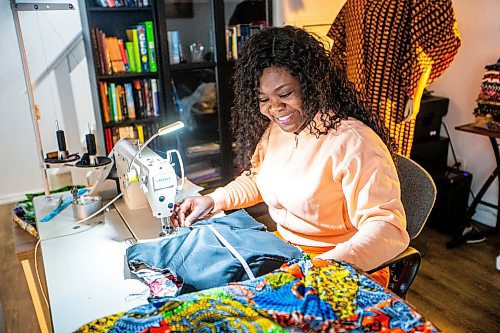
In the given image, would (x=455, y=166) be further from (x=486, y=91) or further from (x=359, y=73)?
(x=359, y=73)

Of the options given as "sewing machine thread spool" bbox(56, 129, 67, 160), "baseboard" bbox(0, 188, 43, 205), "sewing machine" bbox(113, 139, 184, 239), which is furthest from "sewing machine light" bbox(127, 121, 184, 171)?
"baseboard" bbox(0, 188, 43, 205)

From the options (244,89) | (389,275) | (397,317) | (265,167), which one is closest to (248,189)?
(265,167)

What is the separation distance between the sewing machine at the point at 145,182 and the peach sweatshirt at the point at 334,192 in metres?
0.21

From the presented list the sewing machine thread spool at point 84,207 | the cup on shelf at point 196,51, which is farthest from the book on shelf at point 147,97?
the sewing machine thread spool at point 84,207

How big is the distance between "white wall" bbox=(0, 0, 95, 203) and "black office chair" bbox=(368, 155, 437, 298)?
9.70 feet

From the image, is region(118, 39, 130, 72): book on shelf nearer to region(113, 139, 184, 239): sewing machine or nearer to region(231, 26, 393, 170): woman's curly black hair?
region(113, 139, 184, 239): sewing machine

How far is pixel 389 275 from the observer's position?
1307 millimetres

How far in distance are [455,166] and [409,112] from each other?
1005 millimetres

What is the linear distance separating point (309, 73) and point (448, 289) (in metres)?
1.64

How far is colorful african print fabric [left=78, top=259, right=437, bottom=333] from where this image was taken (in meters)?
0.73

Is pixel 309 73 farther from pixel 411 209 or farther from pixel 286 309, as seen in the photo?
pixel 286 309

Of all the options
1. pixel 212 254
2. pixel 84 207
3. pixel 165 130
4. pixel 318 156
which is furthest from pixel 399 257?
pixel 84 207

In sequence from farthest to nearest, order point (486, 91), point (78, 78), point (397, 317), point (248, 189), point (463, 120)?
point (78, 78)
point (463, 120)
point (486, 91)
point (248, 189)
point (397, 317)

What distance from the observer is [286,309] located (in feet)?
2.49
